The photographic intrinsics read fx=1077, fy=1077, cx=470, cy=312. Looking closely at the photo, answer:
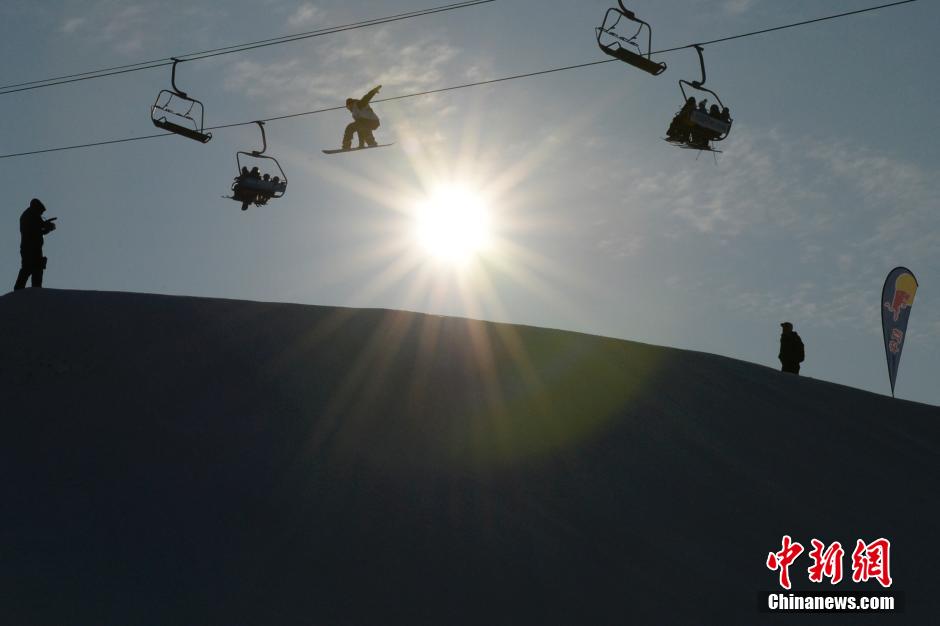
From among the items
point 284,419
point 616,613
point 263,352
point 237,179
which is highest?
point 237,179

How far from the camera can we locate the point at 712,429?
15469mm

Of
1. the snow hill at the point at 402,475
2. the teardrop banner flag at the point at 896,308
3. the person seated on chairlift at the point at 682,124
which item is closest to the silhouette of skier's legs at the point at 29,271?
the snow hill at the point at 402,475

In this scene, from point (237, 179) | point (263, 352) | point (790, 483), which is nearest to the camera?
point (790, 483)

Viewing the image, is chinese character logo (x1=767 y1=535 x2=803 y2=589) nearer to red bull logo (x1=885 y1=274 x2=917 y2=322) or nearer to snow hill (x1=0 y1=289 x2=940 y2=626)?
snow hill (x1=0 y1=289 x2=940 y2=626)

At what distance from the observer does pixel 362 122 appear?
21250 millimetres

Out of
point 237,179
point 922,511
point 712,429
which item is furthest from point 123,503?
point 237,179

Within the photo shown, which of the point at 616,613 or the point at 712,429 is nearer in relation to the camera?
the point at 616,613

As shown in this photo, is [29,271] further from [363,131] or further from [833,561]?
[833,561]

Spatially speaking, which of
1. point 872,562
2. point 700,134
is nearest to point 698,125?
point 700,134

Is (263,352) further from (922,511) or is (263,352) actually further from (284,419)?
(922,511)

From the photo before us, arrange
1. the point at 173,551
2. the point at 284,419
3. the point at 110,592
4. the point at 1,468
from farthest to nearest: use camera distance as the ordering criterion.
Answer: the point at 284,419
the point at 1,468
the point at 173,551
the point at 110,592

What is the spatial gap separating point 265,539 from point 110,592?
159cm

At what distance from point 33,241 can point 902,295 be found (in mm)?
20754

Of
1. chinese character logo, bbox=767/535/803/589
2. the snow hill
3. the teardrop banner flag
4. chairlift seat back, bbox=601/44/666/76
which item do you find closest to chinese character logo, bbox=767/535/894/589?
chinese character logo, bbox=767/535/803/589
